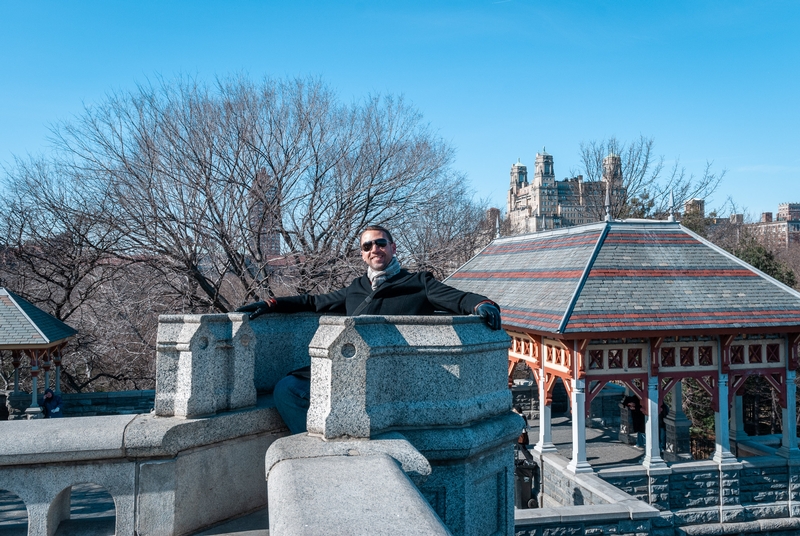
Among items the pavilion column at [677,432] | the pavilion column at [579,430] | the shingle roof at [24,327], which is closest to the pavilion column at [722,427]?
the pavilion column at [677,432]

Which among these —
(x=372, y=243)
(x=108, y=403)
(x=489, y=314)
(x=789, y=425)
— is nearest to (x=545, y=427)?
(x=789, y=425)

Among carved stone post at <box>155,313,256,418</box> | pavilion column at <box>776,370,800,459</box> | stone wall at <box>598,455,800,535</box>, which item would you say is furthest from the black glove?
pavilion column at <box>776,370,800,459</box>

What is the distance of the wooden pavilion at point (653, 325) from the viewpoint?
10.9 meters

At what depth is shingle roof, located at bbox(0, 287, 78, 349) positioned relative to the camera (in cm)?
1184

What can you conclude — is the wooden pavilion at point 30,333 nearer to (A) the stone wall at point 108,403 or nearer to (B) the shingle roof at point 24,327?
(B) the shingle roof at point 24,327

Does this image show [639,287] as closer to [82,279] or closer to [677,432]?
[677,432]

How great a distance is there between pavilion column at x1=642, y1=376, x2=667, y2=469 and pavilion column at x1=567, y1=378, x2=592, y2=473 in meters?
1.16

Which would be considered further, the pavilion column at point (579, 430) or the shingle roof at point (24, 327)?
the shingle roof at point (24, 327)

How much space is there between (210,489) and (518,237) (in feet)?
46.9

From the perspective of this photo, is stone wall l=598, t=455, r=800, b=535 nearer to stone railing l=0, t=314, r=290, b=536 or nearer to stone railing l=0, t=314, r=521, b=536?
stone railing l=0, t=314, r=521, b=536

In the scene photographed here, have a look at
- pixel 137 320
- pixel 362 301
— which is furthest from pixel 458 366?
pixel 137 320

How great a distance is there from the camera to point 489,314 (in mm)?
3385

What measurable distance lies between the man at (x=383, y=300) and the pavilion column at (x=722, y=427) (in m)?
9.51

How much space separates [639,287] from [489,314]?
364 inches
